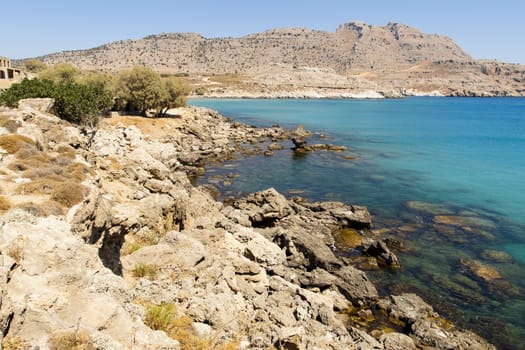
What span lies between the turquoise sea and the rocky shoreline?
2.90 metres

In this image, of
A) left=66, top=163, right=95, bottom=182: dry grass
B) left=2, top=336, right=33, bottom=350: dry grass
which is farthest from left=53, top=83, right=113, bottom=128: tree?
left=2, top=336, right=33, bottom=350: dry grass

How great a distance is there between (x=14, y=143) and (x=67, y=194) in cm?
848

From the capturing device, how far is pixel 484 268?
92.7 ft

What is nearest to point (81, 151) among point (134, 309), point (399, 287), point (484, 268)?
point (134, 309)

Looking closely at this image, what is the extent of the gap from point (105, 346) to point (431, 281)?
942 inches

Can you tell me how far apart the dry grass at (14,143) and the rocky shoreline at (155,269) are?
87 mm

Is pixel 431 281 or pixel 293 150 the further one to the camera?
pixel 293 150

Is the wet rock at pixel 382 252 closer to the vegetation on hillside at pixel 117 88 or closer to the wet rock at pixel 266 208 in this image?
the wet rock at pixel 266 208

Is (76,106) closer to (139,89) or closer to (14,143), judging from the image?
(139,89)

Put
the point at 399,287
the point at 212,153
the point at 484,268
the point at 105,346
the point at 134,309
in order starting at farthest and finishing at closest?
the point at 212,153
the point at 484,268
the point at 399,287
the point at 134,309
the point at 105,346

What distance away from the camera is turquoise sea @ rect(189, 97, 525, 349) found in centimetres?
2470

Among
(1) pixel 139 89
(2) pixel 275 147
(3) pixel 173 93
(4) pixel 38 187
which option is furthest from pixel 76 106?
(2) pixel 275 147

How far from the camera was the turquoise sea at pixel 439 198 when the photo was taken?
2470 centimetres

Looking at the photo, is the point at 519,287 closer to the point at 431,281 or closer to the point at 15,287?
the point at 431,281
